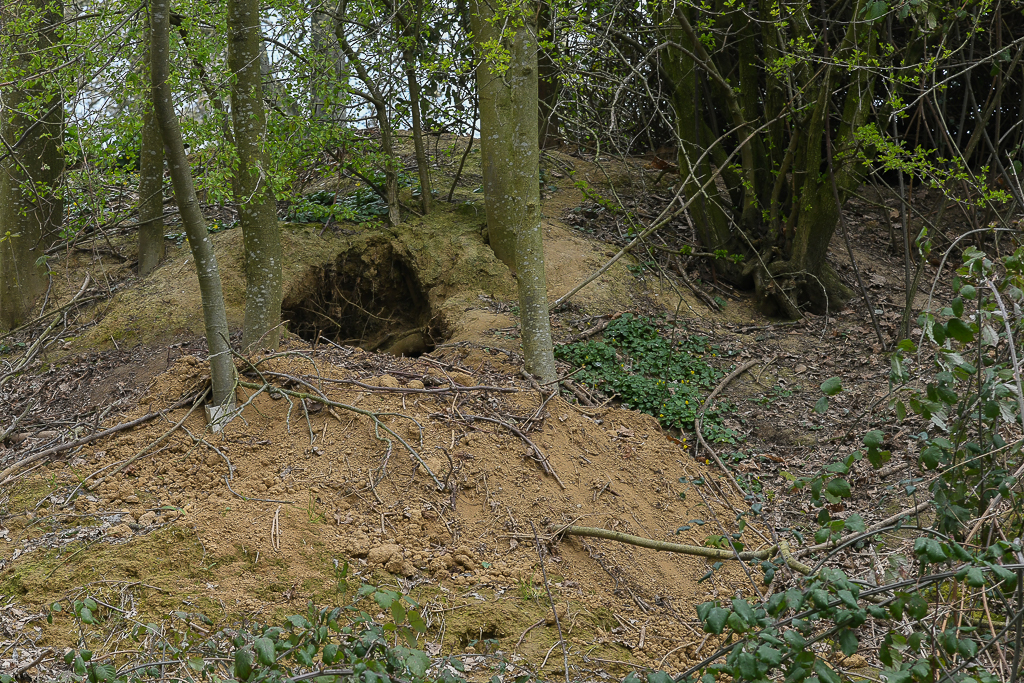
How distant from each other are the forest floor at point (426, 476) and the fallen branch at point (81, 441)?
30mm

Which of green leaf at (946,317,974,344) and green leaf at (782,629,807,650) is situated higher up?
green leaf at (946,317,974,344)

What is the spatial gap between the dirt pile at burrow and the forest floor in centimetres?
2

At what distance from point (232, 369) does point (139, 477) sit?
33.0 inches

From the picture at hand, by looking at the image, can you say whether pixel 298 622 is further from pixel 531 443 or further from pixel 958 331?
pixel 531 443

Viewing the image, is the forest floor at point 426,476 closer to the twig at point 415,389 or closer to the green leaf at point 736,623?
the twig at point 415,389

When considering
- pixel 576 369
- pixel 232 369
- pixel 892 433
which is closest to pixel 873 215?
pixel 892 433

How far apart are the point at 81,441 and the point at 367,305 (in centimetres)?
385

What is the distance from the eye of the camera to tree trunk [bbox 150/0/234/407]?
396 centimetres

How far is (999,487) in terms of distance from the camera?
8.96 feet

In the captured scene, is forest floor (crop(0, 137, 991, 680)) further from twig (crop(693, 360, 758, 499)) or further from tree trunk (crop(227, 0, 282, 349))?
tree trunk (crop(227, 0, 282, 349))

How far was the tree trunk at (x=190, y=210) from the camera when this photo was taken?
13.0 feet

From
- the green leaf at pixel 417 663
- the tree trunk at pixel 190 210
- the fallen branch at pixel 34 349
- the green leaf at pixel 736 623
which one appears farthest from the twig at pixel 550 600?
the fallen branch at pixel 34 349

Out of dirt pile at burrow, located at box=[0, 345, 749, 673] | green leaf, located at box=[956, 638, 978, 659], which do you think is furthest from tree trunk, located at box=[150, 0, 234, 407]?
green leaf, located at box=[956, 638, 978, 659]

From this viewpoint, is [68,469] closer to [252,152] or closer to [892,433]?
[252,152]
